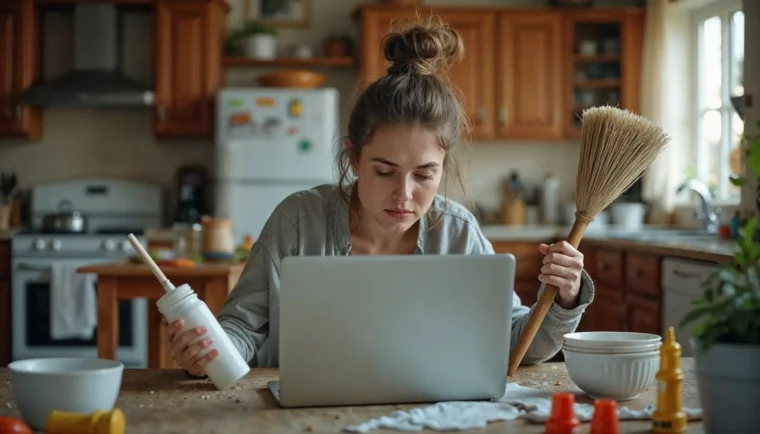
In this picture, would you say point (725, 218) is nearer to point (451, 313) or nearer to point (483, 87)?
point (483, 87)

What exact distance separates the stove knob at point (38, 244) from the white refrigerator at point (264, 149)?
3.06ft

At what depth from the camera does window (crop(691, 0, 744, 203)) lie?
4.76 metres

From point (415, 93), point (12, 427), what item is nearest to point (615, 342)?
point (415, 93)

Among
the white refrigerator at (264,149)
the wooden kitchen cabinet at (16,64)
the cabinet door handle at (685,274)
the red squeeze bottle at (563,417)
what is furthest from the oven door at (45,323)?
the red squeeze bottle at (563,417)

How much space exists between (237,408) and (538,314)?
0.49 meters

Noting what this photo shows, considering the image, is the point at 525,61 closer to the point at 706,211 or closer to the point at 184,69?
the point at 706,211

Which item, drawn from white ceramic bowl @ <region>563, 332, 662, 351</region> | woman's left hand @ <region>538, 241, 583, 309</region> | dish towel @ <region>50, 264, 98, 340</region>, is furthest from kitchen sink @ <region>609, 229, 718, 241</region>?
white ceramic bowl @ <region>563, 332, 662, 351</region>

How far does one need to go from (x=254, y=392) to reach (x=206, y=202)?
4363 millimetres

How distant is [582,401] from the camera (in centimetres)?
127

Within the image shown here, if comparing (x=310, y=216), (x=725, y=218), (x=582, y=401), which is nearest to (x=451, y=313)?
(x=582, y=401)

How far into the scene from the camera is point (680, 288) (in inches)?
140

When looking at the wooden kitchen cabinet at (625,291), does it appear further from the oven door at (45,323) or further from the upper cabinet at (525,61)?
the oven door at (45,323)

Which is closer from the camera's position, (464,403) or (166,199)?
(464,403)

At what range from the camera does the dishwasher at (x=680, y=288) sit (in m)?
3.36
